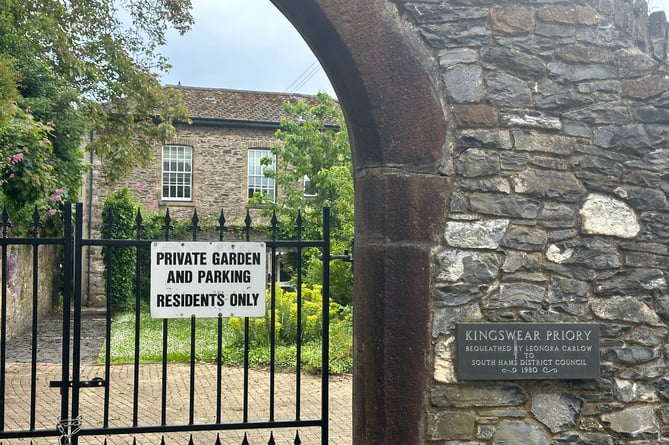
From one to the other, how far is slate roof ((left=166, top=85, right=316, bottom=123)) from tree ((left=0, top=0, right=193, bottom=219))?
596 cm

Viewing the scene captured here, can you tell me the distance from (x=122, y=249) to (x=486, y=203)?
1480cm

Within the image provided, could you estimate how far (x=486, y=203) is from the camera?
11.0 ft

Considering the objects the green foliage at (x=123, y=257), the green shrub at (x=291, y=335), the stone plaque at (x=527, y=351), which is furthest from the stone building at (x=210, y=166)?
the stone plaque at (x=527, y=351)

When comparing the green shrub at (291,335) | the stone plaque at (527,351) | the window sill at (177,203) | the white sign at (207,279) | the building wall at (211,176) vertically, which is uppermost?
the building wall at (211,176)

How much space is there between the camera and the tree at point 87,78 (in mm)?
10658

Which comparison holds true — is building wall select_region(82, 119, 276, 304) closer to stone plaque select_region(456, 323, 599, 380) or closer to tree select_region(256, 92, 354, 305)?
tree select_region(256, 92, 354, 305)

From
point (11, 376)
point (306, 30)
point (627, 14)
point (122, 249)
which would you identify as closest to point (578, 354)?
point (627, 14)

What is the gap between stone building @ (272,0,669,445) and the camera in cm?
328

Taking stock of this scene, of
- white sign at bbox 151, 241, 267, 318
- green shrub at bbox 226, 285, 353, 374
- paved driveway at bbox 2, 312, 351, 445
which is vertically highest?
white sign at bbox 151, 241, 267, 318

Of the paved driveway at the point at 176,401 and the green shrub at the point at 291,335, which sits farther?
the green shrub at the point at 291,335

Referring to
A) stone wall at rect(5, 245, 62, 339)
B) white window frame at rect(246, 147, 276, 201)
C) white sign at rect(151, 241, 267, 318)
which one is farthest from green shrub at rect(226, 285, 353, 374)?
white window frame at rect(246, 147, 276, 201)

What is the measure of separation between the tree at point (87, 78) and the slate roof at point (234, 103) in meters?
5.96

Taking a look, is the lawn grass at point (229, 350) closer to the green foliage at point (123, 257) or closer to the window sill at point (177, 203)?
the green foliage at point (123, 257)

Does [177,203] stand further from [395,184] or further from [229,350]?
[395,184]
